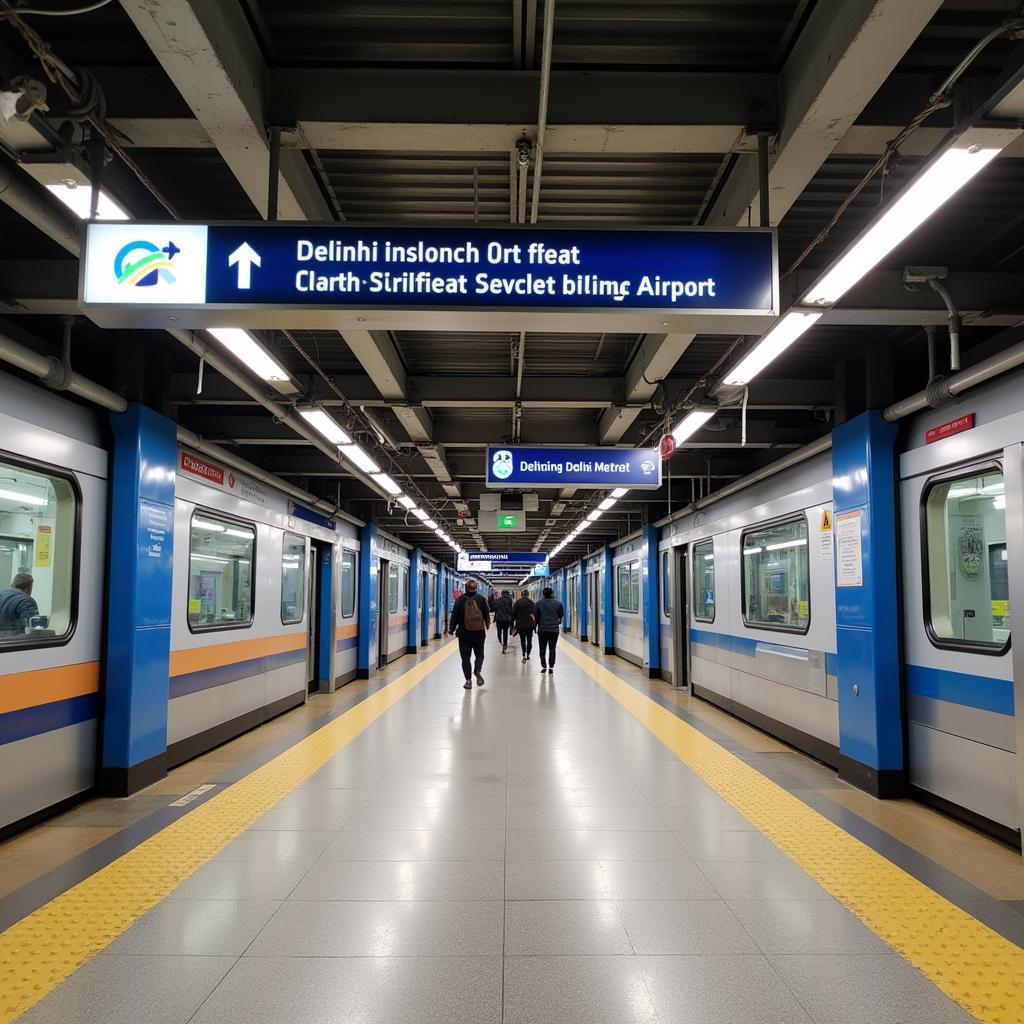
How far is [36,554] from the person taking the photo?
450 centimetres

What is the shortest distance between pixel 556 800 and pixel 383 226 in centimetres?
380

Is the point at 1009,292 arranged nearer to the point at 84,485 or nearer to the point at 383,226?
the point at 383,226

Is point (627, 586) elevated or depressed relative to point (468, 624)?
elevated

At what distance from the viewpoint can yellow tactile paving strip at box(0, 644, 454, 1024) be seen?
265 cm

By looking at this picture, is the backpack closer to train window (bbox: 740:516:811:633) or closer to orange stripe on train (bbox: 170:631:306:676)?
orange stripe on train (bbox: 170:631:306:676)

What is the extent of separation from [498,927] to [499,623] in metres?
15.9

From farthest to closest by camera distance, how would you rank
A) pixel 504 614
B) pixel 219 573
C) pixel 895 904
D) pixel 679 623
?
pixel 504 614 → pixel 679 623 → pixel 219 573 → pixel 895 904

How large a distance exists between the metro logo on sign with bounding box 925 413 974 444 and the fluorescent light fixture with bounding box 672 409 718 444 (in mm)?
1440

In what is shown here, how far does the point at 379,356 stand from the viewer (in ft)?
17.1

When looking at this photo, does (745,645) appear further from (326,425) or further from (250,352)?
(250,352)

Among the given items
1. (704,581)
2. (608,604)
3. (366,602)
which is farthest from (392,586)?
(704,581)

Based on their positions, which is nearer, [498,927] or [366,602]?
[498,927]

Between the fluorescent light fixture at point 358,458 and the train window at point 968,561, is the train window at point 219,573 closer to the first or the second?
the fluorescent light fixture at point 358,458

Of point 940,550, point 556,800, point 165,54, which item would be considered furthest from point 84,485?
point 940,550
